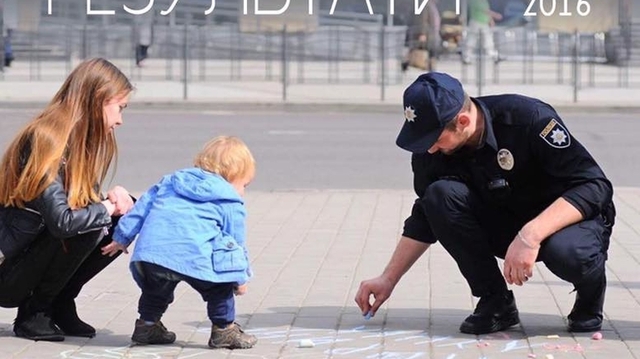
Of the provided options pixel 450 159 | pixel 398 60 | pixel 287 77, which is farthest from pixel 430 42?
pixel 450 159

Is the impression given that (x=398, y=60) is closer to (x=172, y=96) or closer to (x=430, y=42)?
(x=430, y=42)

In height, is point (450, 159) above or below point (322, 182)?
above

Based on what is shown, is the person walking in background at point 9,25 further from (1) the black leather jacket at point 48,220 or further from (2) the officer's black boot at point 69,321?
(1) the black leather jacket at point 48,220

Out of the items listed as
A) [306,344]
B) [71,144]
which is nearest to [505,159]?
[306,344]

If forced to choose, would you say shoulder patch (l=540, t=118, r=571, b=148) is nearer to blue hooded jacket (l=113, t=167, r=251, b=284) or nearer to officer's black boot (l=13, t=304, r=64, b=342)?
blue hooded jacket (l=113, t=167, r=251, b=284)

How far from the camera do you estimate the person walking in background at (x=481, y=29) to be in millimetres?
22784

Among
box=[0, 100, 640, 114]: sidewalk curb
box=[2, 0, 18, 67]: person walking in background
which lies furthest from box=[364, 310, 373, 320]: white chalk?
box=[2, 0, 18, 67]: person walking in background

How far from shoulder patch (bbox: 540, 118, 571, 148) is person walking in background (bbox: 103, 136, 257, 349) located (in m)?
1.13

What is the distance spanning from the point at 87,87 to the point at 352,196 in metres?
5.25

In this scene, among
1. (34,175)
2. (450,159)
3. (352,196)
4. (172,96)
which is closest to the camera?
(34,175)

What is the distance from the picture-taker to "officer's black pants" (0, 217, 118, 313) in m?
5.28

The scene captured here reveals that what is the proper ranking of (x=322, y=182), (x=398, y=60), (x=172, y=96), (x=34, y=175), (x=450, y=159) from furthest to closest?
1. (x=398, y=60)
2. (x=172, y=96)
3. (x=322, y=182)
4. (x=450, y=159)
5. (x=34, y=175)

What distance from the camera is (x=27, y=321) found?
17.8ft

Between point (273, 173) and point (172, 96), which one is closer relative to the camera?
point (273, 173)
